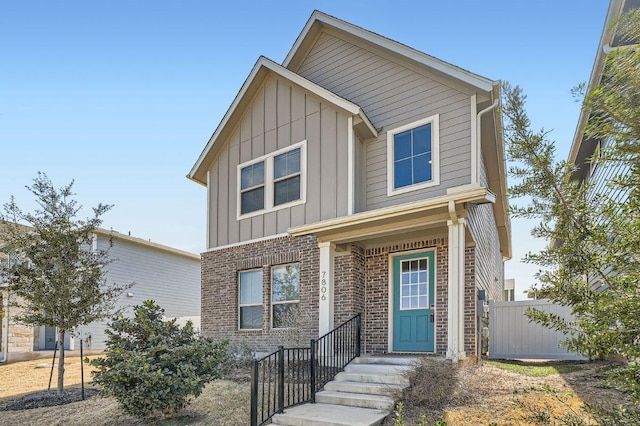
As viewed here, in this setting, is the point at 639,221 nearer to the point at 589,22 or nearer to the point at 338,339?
the point at 589,22

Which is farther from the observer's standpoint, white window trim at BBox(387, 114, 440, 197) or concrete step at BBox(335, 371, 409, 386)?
white window trim at BBox(387, 114, 440, 197)

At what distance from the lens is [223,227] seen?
11898mm

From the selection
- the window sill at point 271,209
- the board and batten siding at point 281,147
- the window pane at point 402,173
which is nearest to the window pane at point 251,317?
the board and batten siding at point 281,147

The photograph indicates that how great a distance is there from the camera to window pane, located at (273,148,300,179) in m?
10.7

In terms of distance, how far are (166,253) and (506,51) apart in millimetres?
17154

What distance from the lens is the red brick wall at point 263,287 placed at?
9.75 m

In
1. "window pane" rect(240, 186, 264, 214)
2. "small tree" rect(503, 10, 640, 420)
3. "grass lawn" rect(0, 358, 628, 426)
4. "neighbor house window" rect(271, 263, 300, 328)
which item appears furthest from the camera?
"window pane" rect(240, 186, 264, 214)

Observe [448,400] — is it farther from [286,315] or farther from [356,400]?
[286,315]

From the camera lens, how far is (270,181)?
11.0 m

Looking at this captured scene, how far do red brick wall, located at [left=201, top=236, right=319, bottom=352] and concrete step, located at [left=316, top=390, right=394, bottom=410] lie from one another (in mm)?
2376

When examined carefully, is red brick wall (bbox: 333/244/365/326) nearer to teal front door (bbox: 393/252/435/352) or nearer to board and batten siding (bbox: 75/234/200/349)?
teal front door (bbox: 393/252/435/352)

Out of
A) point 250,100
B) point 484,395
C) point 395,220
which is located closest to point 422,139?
point 395,220

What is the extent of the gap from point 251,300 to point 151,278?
1081cm

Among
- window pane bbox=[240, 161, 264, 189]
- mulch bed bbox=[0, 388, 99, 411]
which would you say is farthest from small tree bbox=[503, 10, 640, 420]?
mulch bed bbox=[0, 388, 99, 411]
